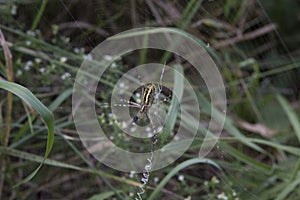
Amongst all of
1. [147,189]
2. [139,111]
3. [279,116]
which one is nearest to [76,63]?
[139,111]

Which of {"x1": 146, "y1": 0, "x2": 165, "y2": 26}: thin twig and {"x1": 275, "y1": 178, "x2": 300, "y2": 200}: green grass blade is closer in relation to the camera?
{"x1": 275, "y1": 178, "x2": 300, "y2": 200}: green grass blade

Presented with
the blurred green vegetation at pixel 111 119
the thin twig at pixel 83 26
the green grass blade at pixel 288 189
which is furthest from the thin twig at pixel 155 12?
the green grass blade at pixel 288 189

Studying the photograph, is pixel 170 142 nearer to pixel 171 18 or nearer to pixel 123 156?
pixel 123 156

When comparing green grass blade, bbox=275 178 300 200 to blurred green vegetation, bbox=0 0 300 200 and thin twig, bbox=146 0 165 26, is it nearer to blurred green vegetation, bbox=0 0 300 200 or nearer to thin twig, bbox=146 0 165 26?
blurred green vegetation, bbox=0 0 300 200

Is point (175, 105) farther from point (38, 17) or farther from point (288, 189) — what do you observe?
point (38, 17)

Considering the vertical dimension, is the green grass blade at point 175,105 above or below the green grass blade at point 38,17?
below

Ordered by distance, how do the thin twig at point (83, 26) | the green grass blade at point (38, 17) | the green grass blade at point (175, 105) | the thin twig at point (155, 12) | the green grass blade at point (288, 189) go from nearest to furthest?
the green grass blade at point (175, 105) → the green grass blade at point (288, 189) → the green grass blade at point (38, 17) → the thin twig at point (83, 26) → the thin twig at point (155, 12)

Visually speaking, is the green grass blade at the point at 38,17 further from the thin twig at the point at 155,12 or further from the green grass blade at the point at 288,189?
the green grass blade at the point at 288,189

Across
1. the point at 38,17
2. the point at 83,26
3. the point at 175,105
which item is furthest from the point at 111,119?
the point at 83,26

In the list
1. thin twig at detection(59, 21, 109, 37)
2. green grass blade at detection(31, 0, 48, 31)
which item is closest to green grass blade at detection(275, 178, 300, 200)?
thin twig at detection(59, 21, 109, 37)

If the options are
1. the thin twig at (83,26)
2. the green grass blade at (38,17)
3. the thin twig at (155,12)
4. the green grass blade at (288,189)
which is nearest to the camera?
the green grass blade at (288,189)
